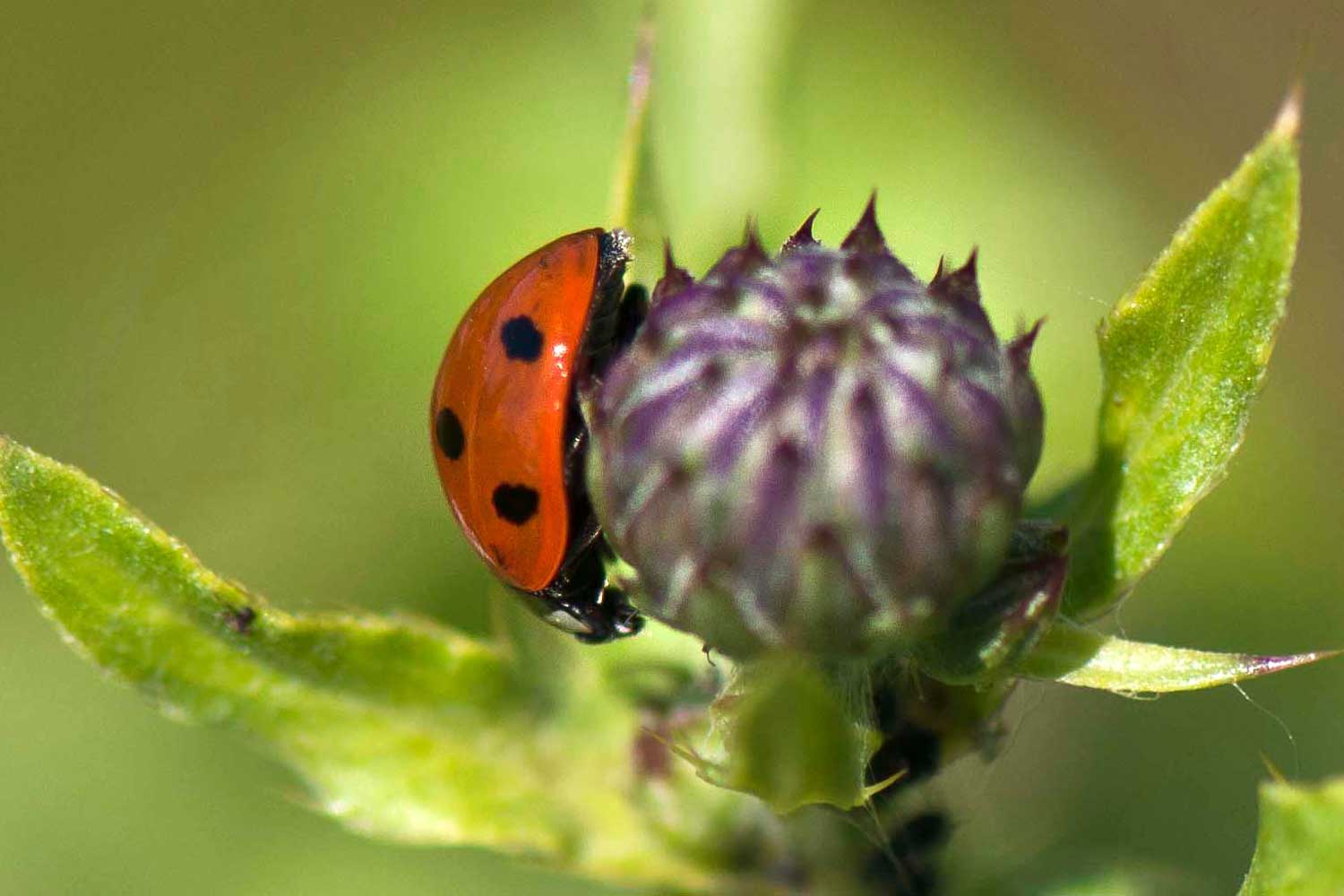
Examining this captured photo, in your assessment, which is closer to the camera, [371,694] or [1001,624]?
[1001,624]

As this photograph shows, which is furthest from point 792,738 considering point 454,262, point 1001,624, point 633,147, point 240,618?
point 454,262

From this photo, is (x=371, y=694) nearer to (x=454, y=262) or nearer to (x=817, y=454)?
(x=817, y=454)

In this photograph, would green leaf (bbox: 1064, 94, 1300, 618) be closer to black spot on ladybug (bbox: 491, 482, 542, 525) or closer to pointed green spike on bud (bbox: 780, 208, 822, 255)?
pointed green spike on bud (bbox: 780, 208, 822, 255)

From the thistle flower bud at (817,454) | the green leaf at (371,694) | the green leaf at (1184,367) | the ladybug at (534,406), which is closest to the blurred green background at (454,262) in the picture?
the green leaf at (371,694)

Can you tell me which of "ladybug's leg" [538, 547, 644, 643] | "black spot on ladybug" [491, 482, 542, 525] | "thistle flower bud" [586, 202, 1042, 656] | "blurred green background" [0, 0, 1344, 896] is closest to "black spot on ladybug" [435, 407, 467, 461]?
Answer: "black spot on ladybug" [491, 482, 542, 525]

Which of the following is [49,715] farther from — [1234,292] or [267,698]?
[1234,292]

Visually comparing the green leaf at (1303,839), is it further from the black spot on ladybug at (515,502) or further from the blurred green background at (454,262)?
the blurred green background at (454,262)
